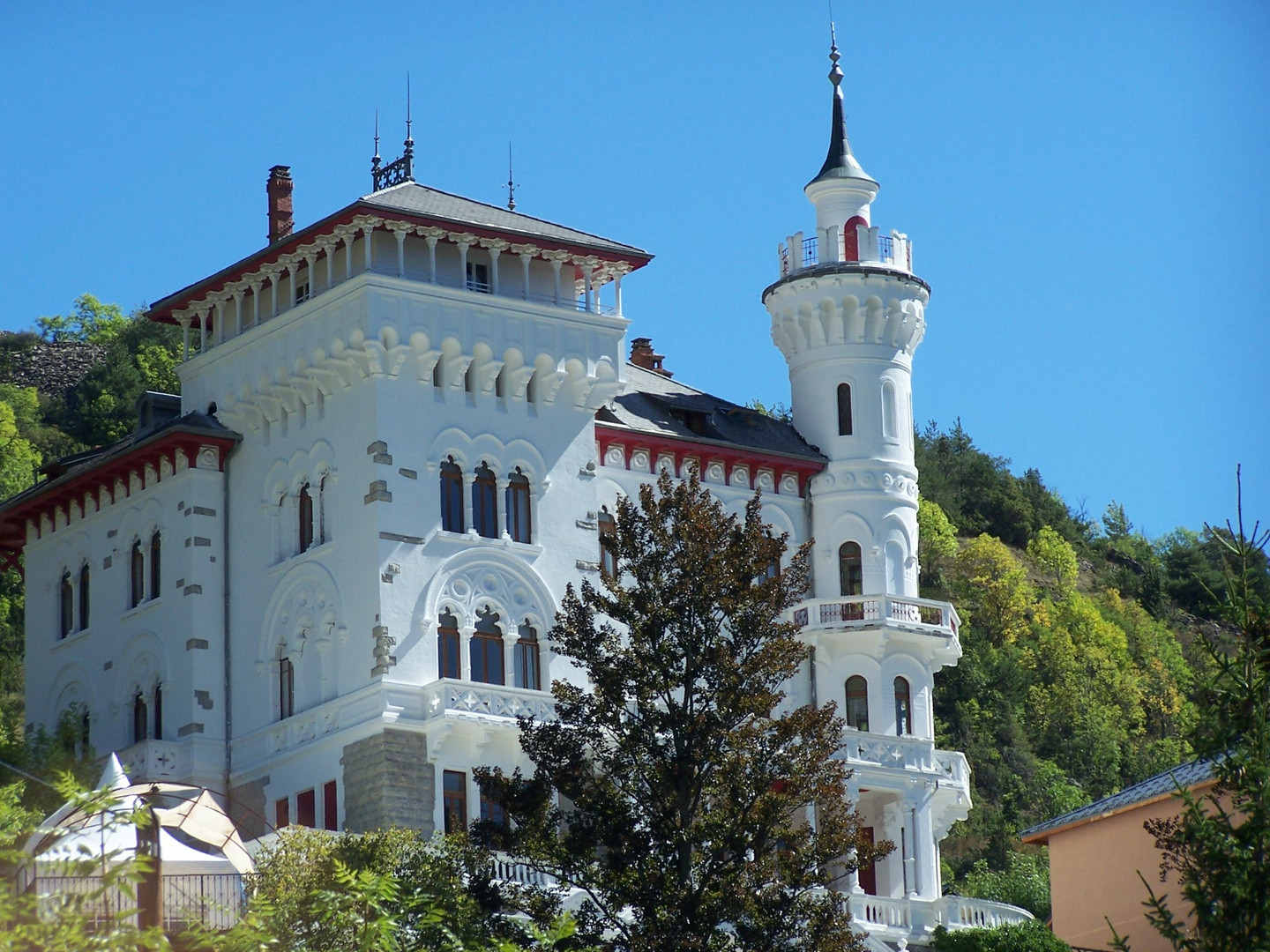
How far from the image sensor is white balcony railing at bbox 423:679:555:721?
188 ft

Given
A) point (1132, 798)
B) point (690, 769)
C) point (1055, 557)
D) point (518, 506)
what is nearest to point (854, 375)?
point (518, 506)

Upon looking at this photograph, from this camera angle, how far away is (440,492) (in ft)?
196

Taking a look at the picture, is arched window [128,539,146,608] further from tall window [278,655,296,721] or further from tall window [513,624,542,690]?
tall window [513,624,542,690]

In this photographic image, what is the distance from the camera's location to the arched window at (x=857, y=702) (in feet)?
213

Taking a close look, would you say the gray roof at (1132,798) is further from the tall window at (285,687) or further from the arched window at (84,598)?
the arched window at (84,598)

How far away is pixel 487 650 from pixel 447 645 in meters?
1.10

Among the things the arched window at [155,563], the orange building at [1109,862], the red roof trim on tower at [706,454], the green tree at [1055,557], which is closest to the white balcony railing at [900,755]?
the red roof trim on tower at [706,454]

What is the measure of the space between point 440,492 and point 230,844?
10.6m

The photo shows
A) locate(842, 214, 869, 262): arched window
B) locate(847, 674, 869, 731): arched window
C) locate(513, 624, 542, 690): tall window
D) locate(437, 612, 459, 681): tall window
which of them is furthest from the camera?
locate(842, 214, 869, 262): arched window

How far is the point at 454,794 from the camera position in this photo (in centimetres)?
5747

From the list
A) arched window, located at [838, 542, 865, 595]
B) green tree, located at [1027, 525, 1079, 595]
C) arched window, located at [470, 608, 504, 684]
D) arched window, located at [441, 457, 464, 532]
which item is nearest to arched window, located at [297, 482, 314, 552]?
arched window, located at [441, 457, 464, 532]

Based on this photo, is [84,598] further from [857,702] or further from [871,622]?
[871,622]

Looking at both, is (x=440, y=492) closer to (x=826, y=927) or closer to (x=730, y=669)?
(x=730, y=669)

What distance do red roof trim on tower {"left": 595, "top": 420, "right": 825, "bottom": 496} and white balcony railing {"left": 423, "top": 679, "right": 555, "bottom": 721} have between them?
832cm
